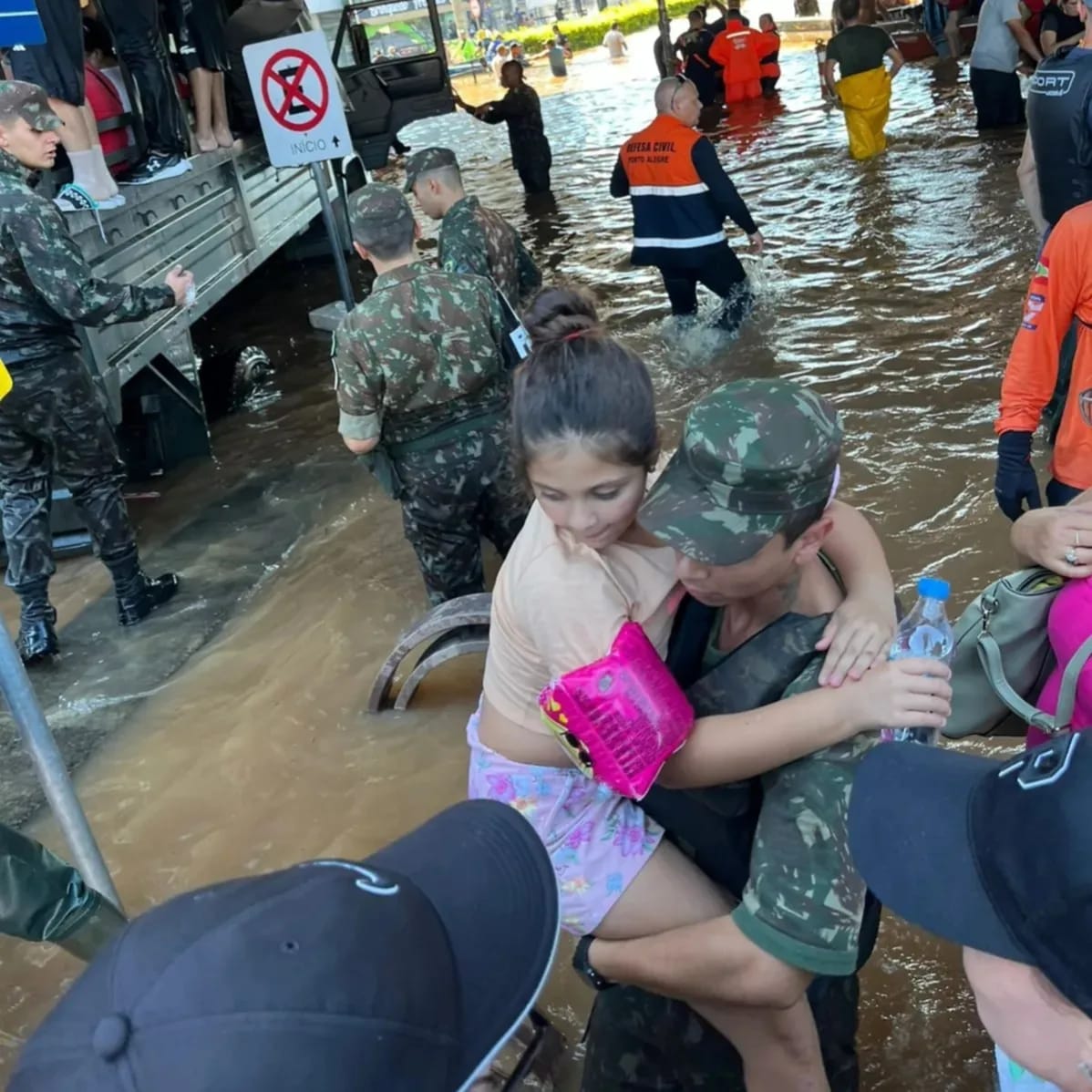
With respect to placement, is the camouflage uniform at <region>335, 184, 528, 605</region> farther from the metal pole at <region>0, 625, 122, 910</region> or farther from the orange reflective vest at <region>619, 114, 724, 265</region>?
the orange reflective vest at <region>619, 114, 724, 265</region>

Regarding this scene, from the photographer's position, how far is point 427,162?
477 cm

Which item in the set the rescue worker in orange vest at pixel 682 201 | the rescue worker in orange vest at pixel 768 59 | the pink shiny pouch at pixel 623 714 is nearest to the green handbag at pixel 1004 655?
the pink shiny pouch at pixel 623 714

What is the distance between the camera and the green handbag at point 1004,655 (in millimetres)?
1701

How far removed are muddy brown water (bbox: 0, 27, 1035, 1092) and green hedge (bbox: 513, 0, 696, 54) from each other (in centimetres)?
2511

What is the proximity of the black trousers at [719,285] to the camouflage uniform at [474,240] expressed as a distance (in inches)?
84.1

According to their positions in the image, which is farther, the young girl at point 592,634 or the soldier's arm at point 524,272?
the soldier's arm at point 524,272

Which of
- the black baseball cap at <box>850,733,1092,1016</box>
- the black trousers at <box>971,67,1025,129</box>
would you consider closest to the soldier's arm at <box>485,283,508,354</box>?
the black baseball cap at <box>850,733,1092,1016</box>

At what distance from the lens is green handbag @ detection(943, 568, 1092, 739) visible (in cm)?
170

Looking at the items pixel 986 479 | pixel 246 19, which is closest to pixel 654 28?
pixel 246 19

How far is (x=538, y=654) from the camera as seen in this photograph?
5.43 ft

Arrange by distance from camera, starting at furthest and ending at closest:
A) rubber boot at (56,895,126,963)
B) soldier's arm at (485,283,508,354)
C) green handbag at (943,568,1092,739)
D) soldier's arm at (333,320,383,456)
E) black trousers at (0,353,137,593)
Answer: black trousers at (0,353,137,593) → soldier's arm at (485,283,508,354) → soldier's arm at (333,320,383,456) → rubber boot at (56,895,126,963) → green handbag at (943,568,1092,739)

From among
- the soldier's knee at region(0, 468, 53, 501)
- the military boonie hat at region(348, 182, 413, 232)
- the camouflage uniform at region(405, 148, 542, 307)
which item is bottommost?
the soldier's knee at region(0, 468, 53, 501)

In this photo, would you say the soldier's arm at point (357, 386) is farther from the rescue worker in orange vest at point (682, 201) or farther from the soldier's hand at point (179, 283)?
the rescue worker in orange vest at point (682, 201)

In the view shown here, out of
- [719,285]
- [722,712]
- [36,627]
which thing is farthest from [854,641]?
[719,285]
